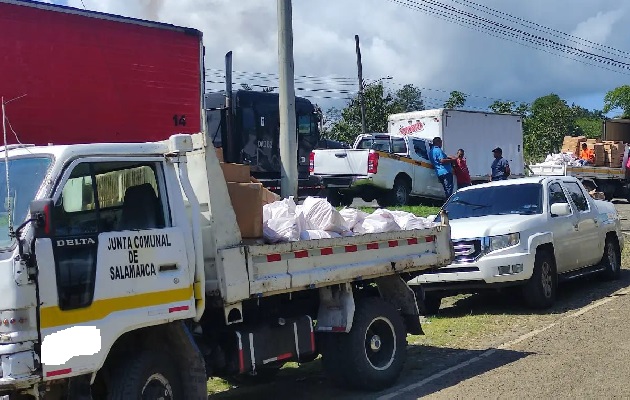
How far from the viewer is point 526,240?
1103 centimetres

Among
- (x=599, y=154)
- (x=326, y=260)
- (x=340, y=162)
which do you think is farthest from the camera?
(x=599, y=154)

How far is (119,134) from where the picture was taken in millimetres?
10547

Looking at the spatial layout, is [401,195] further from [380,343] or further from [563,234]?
[380,343]

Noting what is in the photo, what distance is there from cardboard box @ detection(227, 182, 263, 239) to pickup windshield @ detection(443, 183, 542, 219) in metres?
5.91

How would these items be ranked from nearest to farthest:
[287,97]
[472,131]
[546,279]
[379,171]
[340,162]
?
[546,279] < [287,97] < [340,162] < [379,171] < [472,131]

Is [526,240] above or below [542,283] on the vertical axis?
above

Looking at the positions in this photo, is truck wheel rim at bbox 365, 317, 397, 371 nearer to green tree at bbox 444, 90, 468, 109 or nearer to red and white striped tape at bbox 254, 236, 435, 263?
red and white striped tape at bbox 254, 236, 435, 263

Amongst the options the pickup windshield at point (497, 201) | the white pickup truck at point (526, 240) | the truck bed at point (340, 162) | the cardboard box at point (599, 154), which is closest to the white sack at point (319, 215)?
the white pickup truck at point (526, 240)

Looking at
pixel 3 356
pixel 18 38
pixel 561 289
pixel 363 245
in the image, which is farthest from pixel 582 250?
pixel 3 356

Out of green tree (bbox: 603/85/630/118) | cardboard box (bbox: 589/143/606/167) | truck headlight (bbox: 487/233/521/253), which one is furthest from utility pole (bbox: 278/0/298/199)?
green tree (bbox: 603/85/630/118)

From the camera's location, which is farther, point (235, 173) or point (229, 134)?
point (229, 134)

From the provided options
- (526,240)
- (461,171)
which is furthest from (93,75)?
(461,171)

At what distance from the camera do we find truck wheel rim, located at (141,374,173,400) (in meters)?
5.78

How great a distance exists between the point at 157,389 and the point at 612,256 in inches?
383
